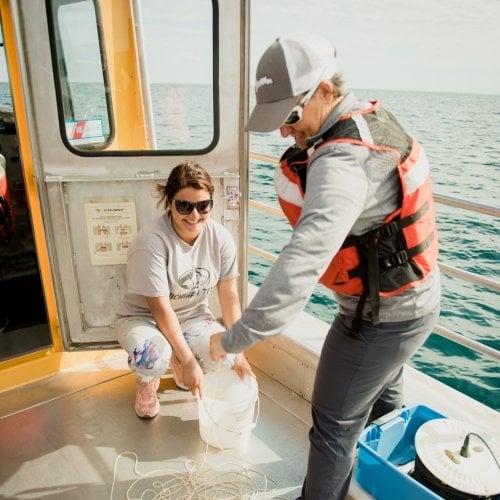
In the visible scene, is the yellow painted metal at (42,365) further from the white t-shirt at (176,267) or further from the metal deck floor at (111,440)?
the white t-shirt at (176,267)

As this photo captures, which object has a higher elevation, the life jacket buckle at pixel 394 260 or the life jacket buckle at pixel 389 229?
the life jacket buckle at pixel 389 229

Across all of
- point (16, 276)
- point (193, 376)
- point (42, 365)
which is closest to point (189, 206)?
point (193, 376)

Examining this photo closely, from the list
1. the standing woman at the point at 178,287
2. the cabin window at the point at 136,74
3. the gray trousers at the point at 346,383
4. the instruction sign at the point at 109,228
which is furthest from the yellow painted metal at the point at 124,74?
the gray trousers at the point at 346,383

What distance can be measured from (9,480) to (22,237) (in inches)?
92.9

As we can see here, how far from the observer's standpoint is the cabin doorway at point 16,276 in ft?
9.59

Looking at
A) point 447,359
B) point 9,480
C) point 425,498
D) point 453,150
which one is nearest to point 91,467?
point 9,480

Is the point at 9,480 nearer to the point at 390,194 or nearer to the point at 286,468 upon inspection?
the point at 286,468

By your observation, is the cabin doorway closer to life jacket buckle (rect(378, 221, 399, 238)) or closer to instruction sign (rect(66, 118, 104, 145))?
instruction sign (rect(66, 118, 104, 145))

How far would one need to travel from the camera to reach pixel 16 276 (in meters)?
3.75

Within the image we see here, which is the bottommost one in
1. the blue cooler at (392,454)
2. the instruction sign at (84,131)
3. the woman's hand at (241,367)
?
the blue cooler at (392,454)

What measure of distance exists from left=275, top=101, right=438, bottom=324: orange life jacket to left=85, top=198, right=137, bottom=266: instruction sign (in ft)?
4.19

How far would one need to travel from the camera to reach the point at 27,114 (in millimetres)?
2221

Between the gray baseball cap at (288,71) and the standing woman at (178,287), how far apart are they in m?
0.89

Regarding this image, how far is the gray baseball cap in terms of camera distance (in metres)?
1.23
